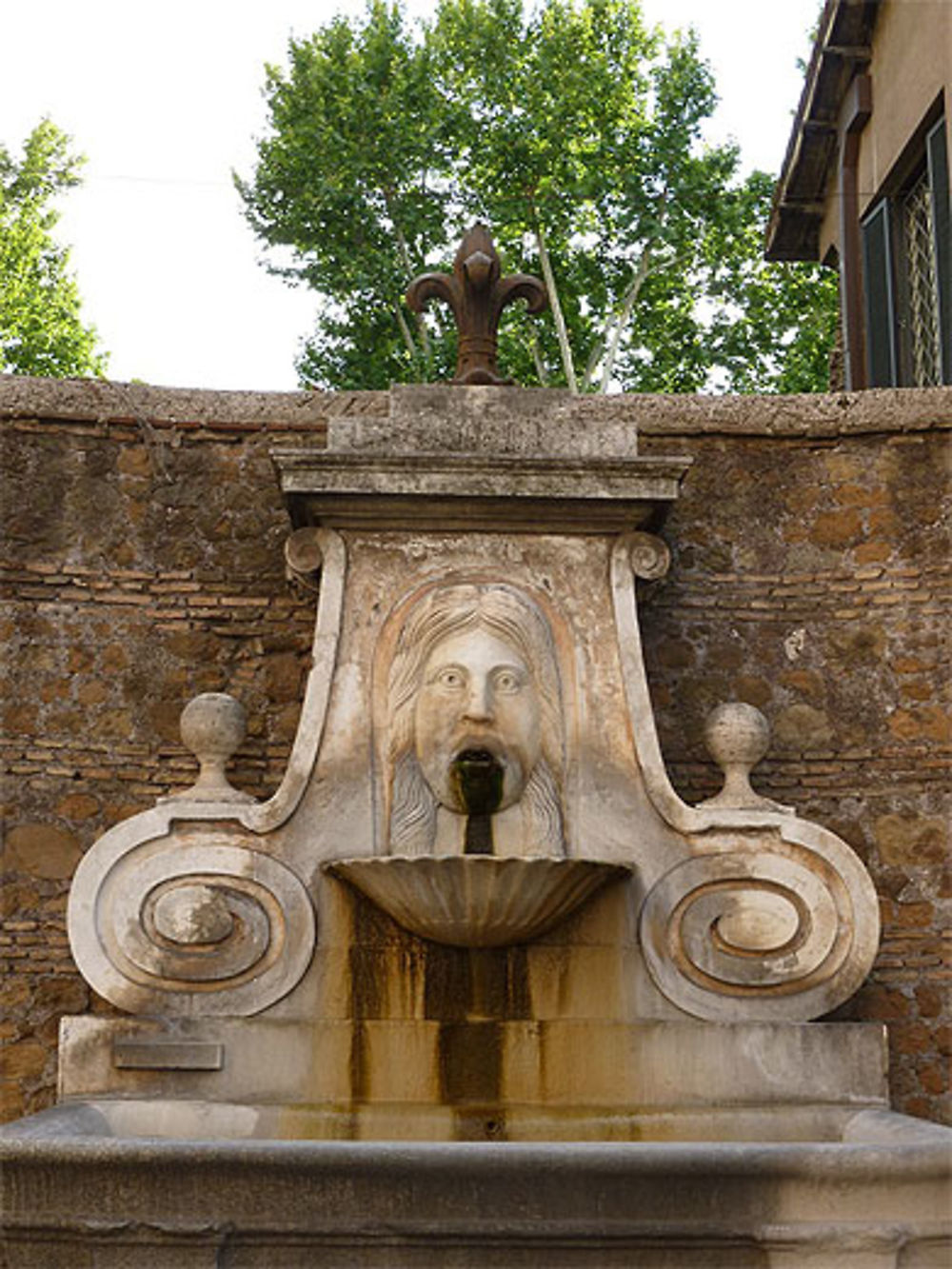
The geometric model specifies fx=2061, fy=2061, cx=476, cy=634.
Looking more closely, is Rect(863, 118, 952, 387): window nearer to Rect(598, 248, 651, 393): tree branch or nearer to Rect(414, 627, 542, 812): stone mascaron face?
Rect(414, 627, 542, 812): stone mascaron face

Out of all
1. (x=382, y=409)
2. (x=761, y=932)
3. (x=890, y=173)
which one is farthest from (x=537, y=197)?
(x=761, y=932)

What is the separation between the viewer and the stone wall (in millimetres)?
7383

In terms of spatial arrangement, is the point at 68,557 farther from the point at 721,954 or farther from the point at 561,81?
the point at 561,81

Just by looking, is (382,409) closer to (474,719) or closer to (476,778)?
(474,719)

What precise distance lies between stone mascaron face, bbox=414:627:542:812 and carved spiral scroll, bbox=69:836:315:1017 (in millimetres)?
550

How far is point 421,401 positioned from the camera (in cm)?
673

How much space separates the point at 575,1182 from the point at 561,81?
52.7ft

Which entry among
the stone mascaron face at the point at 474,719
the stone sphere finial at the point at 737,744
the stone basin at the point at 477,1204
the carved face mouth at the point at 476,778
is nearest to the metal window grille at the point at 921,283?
the stone sphere finial at the point at 737,744

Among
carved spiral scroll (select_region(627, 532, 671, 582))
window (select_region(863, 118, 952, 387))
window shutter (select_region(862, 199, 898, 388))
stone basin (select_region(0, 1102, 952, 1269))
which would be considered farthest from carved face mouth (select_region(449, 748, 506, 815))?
window shutter (select_region(862, 199, 898, 388))

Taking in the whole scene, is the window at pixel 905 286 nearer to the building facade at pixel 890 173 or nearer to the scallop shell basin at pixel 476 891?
the building facade at pixel 890 173

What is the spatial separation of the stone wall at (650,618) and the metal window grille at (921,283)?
3175mm

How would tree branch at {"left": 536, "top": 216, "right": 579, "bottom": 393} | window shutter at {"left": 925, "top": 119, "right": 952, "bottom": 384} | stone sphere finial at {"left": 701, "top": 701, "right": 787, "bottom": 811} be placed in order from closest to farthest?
stone sphere finial at {"left": 701, "top": 701, "right": 787, "bottom": 811} → window shutter at {"left": 925, "top": 119, "right": 952, "bottom": 384} → tree branch at {"left": 536, "top": 216, "right": 579, "bottom": 393}

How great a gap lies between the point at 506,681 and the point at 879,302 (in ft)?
20.0

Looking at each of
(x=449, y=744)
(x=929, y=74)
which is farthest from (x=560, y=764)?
(x=929, y=74)
